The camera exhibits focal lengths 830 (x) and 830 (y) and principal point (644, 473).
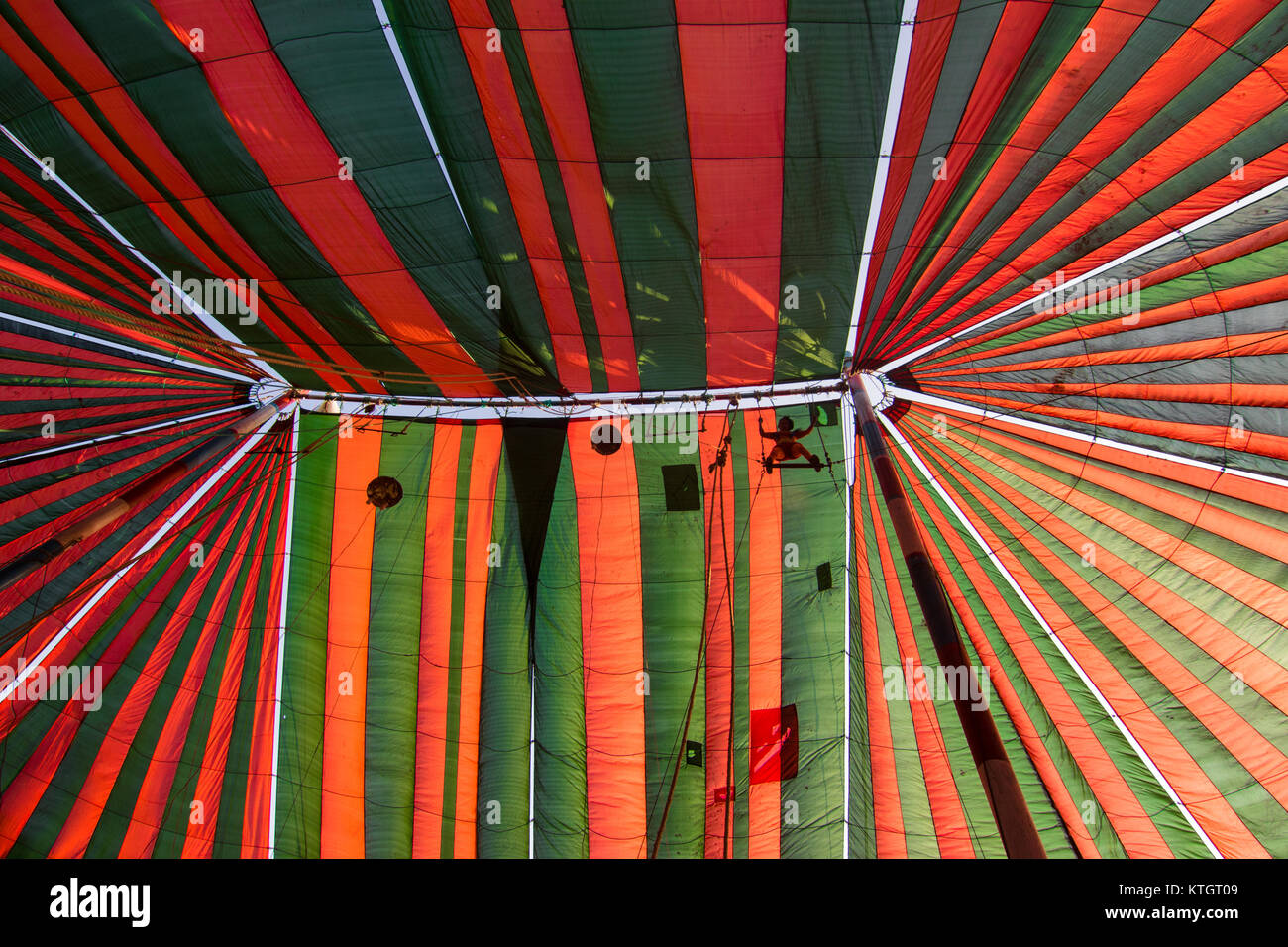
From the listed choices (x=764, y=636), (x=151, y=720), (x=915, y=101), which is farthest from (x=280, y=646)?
(x=915, y=101)

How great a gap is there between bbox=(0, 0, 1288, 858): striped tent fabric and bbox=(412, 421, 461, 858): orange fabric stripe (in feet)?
0.19

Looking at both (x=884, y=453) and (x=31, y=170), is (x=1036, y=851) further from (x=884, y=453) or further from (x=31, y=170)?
(x=31, y=170)

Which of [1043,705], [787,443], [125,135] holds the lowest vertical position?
[1043,705]

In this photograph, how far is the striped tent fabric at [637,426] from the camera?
22.7 ft

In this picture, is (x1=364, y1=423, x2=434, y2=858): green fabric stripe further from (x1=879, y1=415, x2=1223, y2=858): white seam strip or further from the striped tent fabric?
(x1=879, y1=415, x2=1223, y2=858): white seam strip

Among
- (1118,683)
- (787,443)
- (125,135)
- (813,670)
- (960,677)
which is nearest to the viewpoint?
(960,677)

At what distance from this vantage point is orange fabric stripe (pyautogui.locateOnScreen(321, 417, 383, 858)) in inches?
455

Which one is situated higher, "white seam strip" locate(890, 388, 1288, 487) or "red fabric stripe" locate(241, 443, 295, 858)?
"white seam strip" locate(890, 388, 1288, 487)

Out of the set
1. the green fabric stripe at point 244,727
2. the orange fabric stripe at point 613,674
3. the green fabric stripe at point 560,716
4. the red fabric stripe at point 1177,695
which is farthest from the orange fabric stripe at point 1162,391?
the green fabric stripe at point 244,727

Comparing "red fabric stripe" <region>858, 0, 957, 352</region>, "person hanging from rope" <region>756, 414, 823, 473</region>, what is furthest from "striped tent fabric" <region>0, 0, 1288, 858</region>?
"person hanging from rope" <region>756, 414, 823, 473</region>

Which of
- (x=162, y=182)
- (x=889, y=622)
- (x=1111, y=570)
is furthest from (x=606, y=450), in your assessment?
(x=1111, y=570)

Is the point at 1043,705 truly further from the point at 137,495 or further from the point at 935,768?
the point at 137,495

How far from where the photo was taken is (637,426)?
435 inches

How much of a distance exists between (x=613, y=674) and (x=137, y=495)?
21.0 feet
